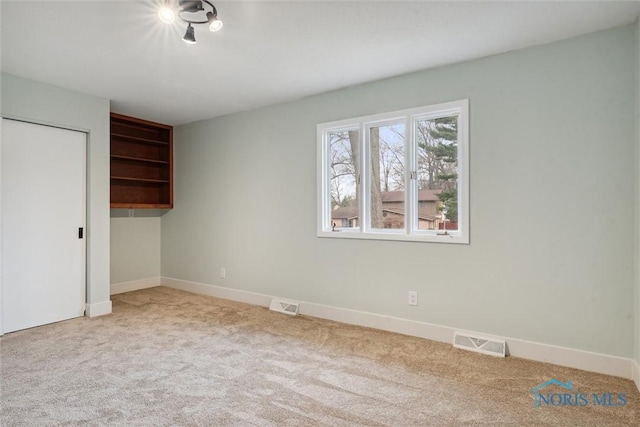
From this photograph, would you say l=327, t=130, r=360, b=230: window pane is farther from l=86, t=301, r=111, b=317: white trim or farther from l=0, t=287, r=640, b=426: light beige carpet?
l=86, t=301, r=111, b=317: white trim

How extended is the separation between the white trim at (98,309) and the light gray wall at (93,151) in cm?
5

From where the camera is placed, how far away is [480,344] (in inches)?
118

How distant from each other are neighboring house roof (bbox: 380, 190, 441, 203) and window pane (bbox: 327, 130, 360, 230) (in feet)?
1.05

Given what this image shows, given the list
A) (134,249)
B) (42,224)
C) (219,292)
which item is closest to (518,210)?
(219,292)

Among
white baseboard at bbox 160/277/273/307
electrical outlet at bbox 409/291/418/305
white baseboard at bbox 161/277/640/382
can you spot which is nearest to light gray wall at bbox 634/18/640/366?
white baseboard at bbox 161/277/640/382

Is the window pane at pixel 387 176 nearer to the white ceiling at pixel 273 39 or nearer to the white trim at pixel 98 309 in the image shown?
the white ceiling at pixel 273 39

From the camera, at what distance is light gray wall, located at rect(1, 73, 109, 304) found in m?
3.71

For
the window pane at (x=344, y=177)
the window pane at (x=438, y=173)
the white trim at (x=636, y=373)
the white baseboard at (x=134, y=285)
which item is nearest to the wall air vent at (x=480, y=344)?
the white trim at (x=636, y=373)

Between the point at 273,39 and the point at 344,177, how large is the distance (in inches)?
64.3

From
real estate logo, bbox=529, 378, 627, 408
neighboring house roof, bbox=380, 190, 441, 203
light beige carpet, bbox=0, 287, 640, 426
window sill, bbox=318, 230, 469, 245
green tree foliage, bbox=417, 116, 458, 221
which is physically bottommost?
light beige carpet, bbox=0, 287, 640, 426

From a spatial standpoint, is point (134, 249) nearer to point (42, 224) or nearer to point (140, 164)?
point (140, 164)

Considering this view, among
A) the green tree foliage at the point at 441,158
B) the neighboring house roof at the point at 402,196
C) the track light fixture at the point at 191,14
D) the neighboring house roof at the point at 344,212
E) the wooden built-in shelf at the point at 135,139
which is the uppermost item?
the track light fixture at the point at 191,14

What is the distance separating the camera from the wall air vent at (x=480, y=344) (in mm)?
2906

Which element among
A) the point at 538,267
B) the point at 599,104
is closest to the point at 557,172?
the point at 599,104
